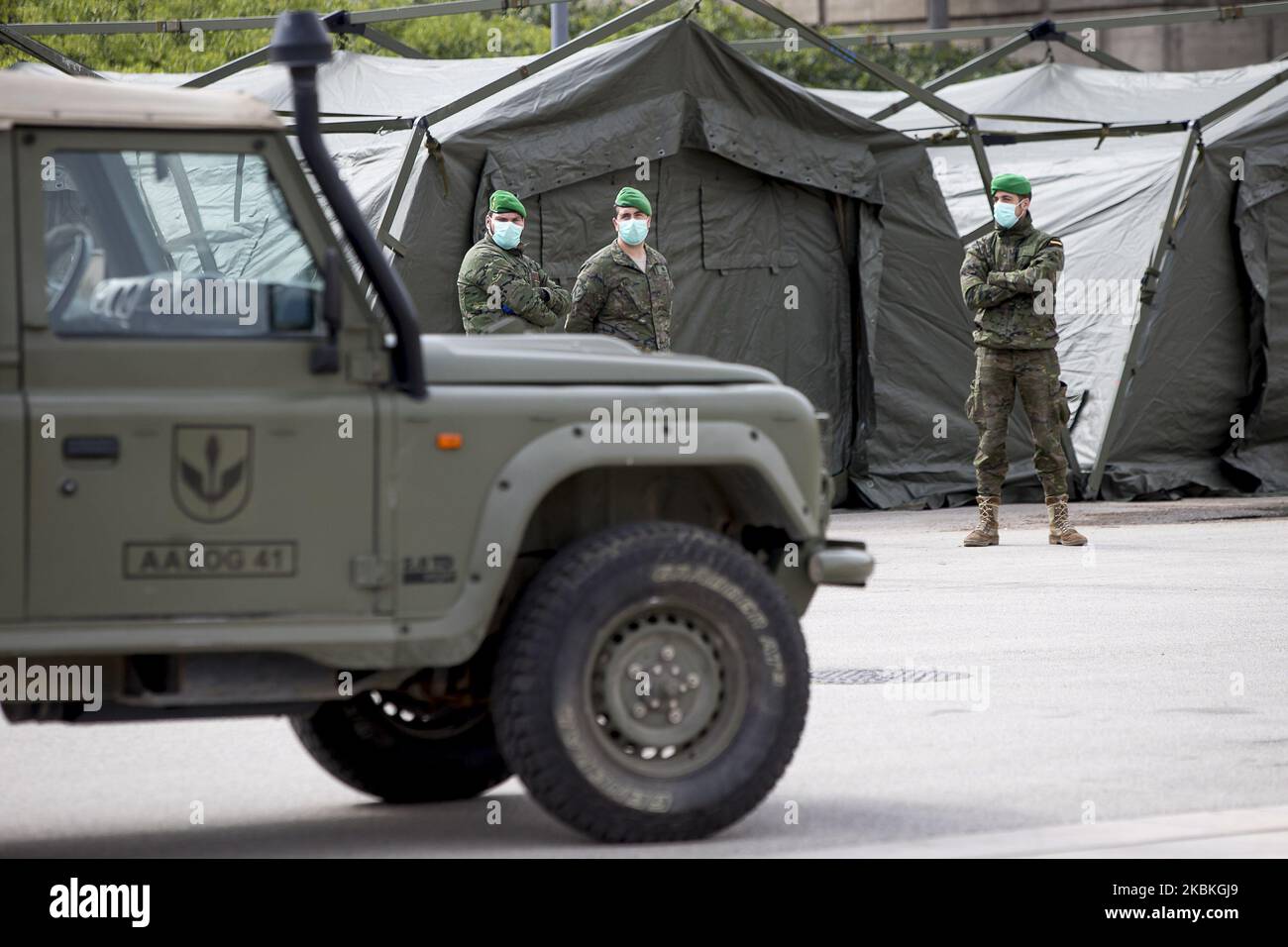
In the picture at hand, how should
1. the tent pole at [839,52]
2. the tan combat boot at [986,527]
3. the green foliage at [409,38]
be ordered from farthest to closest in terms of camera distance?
1. the green foliage at [409,38]
2. the tent pole at [839,52]
3. the tan combat boot at [986,527]

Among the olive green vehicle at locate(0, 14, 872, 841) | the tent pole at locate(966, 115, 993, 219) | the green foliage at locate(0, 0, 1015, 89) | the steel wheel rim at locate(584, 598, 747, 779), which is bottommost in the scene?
the steel wheel rim at locate(584, 598, 747, 779)

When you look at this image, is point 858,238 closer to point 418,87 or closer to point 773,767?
point 418,87

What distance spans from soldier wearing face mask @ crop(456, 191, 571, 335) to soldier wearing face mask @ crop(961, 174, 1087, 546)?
9.10 ft

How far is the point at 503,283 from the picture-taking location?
1366 centimetres

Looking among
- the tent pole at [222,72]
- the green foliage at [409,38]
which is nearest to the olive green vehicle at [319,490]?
the tent pole at [222,72]

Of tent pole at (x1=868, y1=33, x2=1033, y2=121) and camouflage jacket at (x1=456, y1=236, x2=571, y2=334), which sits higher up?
tent pole at (x1=868, y1=33, x2=1033, y2=121)

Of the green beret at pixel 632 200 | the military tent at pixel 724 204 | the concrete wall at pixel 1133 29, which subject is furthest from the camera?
the concrete wall at pixel 1133 29

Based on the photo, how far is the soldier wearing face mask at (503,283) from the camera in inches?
537

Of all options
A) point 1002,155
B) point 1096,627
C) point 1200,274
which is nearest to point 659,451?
point 1096,627

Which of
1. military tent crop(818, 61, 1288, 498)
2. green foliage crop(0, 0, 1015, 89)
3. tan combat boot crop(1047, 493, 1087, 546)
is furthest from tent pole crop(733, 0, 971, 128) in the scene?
tan combat boot crop(1047, 493, 1087, 546)

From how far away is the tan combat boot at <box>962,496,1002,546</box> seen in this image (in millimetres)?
14539

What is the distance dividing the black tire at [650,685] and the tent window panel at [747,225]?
35.0 ft

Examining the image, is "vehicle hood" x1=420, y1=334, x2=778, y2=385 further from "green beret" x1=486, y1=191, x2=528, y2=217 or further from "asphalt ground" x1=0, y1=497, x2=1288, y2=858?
"green beret" x1=486, y1=191, x2=528, y2=217

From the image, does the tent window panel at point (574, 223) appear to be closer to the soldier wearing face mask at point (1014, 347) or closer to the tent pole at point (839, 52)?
the tent pole at point (839, 52)
